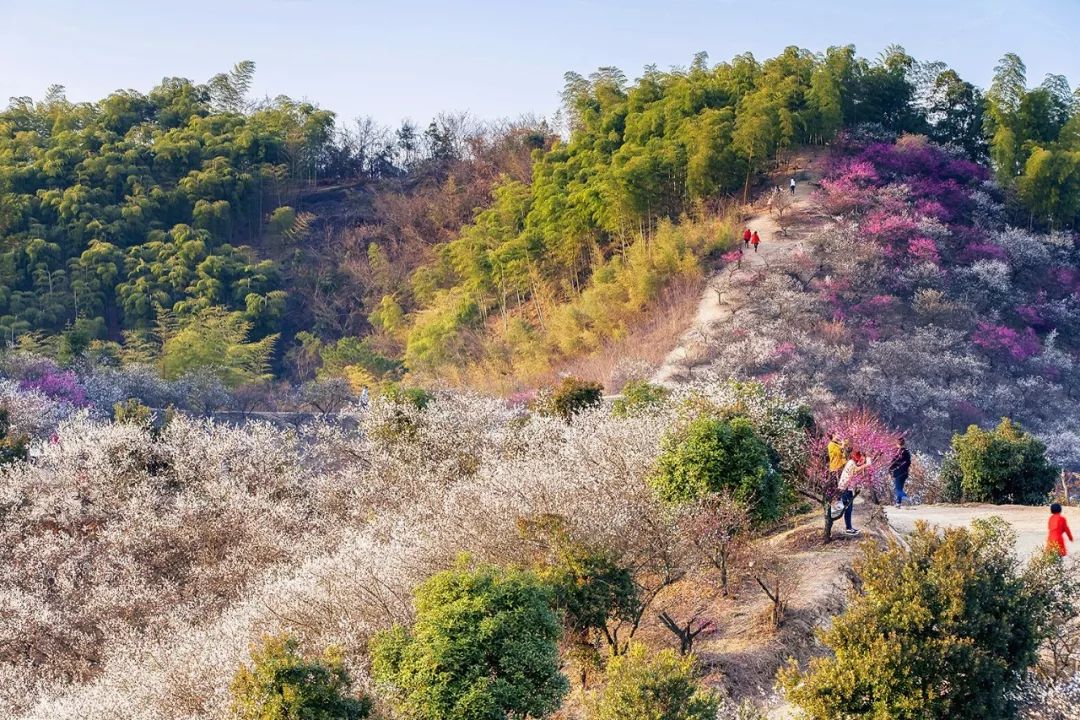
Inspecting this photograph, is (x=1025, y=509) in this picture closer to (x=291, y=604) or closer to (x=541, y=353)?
(x=291, y=604)

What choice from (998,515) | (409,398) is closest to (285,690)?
(998,515)

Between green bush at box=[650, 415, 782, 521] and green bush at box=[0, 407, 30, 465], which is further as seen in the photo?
green bush at box=[0, 407, 30, 465]

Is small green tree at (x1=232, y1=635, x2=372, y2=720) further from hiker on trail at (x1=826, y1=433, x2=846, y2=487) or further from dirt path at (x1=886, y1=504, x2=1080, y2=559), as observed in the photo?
dirt path at (x1=886, y1=504, x2=1080, y2=559)

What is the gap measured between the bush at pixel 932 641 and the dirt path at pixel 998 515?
4092mm

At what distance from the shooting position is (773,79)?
42781 millimetres

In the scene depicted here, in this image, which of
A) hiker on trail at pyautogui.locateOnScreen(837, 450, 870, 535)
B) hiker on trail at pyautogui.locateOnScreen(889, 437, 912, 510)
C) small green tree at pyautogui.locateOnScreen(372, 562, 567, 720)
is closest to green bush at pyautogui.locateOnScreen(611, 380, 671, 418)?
hiker on trail at pyautogui.locateOnScreen(889, 437, 912, 510)

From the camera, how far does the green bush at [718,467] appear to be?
52.7 feet

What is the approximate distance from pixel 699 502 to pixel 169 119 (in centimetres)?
4737

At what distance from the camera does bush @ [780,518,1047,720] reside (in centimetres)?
1077

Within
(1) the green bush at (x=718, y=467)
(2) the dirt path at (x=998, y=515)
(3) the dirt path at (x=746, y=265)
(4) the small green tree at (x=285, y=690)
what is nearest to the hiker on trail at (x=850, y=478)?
(2) the dirt path at (x=998, y=515)

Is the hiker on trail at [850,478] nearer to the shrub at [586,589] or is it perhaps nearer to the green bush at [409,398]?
the shrub at [586,589]

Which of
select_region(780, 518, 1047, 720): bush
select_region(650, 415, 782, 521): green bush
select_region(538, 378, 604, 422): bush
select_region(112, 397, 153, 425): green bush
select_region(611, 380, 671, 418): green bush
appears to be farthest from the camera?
select_region(112, 397, 153, 425): green bush

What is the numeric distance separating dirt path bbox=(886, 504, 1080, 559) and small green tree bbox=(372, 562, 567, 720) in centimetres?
612

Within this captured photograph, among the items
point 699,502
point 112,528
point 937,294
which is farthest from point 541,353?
point 699,502
